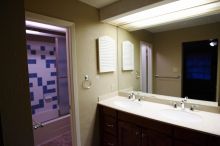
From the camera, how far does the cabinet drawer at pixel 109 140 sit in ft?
6.58

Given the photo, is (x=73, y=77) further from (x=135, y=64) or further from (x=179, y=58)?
(x=179, y=58)

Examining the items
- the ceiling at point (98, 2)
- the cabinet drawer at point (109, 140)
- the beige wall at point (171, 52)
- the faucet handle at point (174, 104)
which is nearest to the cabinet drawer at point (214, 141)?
the faucet handle at point (174, 104)

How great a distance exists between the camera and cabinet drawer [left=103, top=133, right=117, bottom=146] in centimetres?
201

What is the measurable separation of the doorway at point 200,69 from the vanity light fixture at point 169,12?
14.3 inches

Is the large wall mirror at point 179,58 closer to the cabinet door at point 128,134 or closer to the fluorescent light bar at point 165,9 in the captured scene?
the fluorescent light bar at point 165,9

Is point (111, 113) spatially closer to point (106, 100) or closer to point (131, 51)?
point (106, 100)

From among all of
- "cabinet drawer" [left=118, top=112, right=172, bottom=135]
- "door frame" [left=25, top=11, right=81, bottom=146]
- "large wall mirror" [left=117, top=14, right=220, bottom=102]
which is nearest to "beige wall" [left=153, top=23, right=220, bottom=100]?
"large wall mirror" [left=117, top=14, right=220, bottom=102]

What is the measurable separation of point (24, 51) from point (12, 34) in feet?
0.29

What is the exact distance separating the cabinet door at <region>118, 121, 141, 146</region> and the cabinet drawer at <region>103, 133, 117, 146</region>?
0.13 metres

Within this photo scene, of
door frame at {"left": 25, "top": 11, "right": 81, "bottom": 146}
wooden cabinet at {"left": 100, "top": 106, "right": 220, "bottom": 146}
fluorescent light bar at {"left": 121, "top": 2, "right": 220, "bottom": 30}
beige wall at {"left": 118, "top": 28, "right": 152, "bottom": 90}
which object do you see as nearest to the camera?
wooden cabinet at {"left": 100, "top": 106, "right": 220, "bottom": 146}

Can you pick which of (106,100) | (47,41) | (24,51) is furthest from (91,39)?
(47,41)

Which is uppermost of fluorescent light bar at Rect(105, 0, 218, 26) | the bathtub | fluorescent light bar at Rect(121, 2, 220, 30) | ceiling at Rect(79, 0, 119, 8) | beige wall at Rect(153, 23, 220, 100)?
ceiling at Rect(79, 0, 119, 8)

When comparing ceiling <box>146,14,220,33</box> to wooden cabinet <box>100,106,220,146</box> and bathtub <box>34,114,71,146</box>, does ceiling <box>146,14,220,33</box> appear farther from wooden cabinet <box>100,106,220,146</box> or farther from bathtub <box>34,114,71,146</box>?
bathtub <box>34,114,71,146</box>

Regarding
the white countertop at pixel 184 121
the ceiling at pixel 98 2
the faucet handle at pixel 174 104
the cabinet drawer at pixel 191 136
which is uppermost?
the ceiling at pixel 98 2
